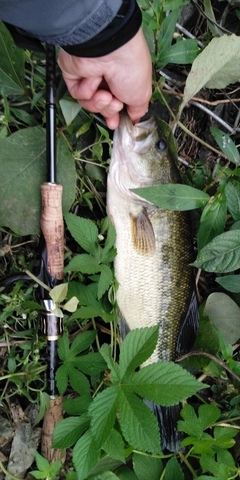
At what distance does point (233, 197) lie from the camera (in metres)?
1.64

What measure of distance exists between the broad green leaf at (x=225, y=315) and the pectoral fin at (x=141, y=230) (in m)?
0.35

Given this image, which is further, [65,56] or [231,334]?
[231,334]

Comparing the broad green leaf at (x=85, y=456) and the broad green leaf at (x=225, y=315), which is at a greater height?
the broad green leaf at (x=225, y=315)

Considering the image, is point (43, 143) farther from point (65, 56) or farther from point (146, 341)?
point (146, 341)

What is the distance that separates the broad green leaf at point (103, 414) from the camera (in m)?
1.30

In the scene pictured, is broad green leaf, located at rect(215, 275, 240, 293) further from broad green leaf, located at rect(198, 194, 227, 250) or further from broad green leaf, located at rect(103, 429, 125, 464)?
broad green leaf, located at rect(103, 429, 125, 464)

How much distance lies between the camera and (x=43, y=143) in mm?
1543

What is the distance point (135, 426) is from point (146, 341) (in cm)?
25

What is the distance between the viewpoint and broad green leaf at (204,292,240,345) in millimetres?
1716

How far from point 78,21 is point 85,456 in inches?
47.8

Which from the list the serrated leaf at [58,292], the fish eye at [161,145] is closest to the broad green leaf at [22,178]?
the serrated leaf at [58,292]

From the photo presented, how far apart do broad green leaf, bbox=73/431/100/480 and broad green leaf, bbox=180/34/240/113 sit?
3.90 feet

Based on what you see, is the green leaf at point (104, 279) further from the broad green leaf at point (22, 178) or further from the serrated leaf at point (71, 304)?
the broad green leaf at point (22, 178)

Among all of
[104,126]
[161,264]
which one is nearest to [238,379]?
[161,264]
